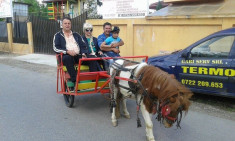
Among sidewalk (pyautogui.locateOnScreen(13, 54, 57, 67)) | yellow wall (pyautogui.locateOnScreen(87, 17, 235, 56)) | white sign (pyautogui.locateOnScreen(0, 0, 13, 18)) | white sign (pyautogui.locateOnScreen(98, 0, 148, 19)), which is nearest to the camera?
yellow wall (pyautogui.locateOnScreen(87, 17, 235, 56))

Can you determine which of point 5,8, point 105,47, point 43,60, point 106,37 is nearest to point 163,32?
point 106,37

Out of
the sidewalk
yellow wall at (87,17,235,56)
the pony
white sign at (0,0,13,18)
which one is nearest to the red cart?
the pony

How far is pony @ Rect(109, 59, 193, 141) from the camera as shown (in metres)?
2.76

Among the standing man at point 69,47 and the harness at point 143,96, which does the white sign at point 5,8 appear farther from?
the harness at point 143,96

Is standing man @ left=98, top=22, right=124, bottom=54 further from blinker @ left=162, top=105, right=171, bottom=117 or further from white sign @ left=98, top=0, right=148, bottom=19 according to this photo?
white sign @ left=98, top=0, right=148, bottom=19

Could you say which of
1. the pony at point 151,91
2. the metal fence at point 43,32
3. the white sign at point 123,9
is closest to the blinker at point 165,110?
the pony at point 151,91

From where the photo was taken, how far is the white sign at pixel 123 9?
29.8 ft

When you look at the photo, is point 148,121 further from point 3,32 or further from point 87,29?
point 3,32

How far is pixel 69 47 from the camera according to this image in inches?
181

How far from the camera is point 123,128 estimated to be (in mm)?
3861

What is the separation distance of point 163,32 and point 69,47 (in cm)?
481

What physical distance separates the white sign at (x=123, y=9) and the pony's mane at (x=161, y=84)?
20.7ft

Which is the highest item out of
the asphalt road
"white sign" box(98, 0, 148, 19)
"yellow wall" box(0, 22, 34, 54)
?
"white sign" box(98, 0, 148, 19)

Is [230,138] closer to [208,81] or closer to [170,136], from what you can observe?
[170,136]
